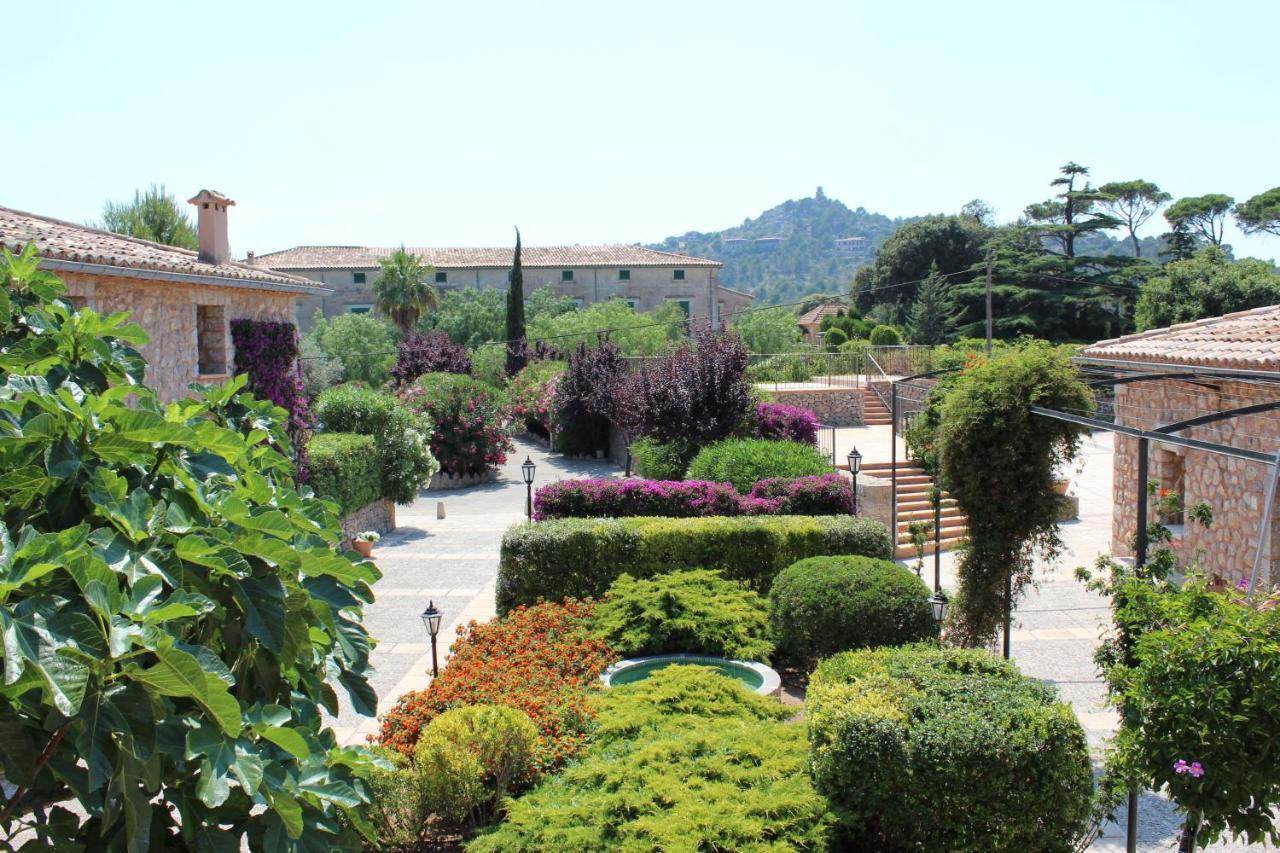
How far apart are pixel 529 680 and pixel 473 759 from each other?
1.92 m

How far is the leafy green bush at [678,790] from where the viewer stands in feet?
19.7

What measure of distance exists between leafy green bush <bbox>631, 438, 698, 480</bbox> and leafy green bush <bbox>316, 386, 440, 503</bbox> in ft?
16.2

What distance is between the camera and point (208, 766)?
2967 mm

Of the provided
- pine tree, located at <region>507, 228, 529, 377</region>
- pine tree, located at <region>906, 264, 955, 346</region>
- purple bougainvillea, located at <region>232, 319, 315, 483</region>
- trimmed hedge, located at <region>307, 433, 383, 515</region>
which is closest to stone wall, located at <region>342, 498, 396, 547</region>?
trimmed hedge, located at <region>307, 433, 383, 515</region>

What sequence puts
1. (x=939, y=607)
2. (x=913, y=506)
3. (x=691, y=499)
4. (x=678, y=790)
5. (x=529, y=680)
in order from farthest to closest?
(x=913, y=506) → (x=691, y=499) → (x=939, y=607) → (x=529, y=680) → (x=678, y=790)

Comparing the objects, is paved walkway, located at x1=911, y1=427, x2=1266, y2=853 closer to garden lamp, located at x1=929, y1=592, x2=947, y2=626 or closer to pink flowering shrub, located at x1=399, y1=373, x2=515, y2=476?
garden lamp, located at x1=929, y1=592, x2=947, y2=626

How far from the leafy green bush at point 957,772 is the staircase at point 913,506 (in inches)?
408

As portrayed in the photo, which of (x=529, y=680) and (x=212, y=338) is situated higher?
(x=212, y=338)

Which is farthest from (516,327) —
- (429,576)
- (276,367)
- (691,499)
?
(691,499)

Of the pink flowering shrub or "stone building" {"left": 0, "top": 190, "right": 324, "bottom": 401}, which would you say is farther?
the pink flowering shrub

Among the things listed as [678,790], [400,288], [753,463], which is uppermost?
[400,288]

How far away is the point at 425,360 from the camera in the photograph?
34.0 m

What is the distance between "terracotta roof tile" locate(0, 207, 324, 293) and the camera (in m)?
11.1

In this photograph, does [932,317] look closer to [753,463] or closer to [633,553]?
[753,463]
